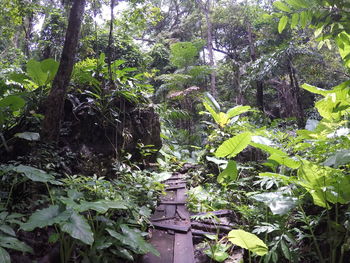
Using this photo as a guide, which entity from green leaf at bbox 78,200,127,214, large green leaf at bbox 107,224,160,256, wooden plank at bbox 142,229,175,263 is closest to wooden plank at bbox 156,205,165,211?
wooden plank at bbox 142,229,175,263

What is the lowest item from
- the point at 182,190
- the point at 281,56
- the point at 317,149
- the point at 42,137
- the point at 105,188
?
the point at 182,190

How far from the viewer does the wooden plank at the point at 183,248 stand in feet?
6.38

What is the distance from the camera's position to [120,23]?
4957 millimetres

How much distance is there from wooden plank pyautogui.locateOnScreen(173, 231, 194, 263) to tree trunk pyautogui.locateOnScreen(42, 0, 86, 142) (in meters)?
1.66

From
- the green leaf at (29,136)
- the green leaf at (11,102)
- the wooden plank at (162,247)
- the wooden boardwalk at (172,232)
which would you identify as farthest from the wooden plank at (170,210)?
the green leaf at (11,102)

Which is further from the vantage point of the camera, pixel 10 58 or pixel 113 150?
pixel 10 58

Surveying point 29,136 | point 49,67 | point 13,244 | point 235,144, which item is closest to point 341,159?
point 235,144

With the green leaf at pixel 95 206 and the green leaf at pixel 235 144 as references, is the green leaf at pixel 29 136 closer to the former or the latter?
the green leaf at pixel 95 206

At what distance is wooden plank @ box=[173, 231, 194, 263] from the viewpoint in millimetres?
1944

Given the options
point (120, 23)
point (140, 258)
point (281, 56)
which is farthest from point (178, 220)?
point (281, 56)

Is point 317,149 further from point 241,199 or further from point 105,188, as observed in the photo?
point 105,188

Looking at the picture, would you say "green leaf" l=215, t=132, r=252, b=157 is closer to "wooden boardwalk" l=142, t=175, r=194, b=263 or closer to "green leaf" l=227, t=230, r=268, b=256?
"wooden boardwalk" l=142, t=175, r=194, b=263

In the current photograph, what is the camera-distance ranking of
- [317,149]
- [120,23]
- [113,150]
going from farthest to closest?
[120,23] < [113,150] < [317,149]

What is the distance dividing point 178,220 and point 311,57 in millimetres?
8028
